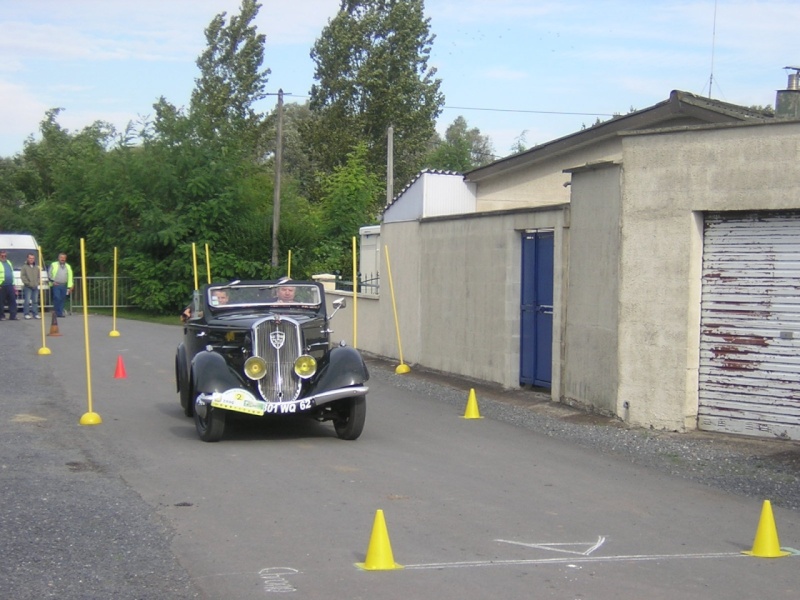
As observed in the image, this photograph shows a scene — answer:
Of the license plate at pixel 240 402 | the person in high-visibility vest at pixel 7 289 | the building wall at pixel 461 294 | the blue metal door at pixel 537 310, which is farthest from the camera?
the person in high-visibility vest at pixel 7 289

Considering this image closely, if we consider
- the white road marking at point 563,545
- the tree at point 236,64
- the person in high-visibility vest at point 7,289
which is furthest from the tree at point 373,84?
the white road marking at point 563,545

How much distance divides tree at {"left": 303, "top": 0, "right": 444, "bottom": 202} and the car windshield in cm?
3414

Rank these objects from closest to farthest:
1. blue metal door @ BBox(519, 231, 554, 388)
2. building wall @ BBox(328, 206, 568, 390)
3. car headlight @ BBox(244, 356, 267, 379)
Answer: car headlight @ BBox(244, 356, 267, 379)
blue metal door @ BBox(519, 231, 554, 388)
building wall @ BBox(328, 206, 568, 390)

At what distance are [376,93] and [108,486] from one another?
3972cm

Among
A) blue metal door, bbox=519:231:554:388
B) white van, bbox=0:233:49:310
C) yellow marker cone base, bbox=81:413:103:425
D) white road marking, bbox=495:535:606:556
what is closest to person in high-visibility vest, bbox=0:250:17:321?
white van, bbox=0:233:49:310

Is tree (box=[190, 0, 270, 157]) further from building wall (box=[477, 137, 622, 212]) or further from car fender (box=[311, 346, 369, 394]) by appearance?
car fender (box=[311, 346, 369, 394])

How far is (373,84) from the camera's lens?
46.3m

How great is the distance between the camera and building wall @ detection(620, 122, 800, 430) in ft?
38.1

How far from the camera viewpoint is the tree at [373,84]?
46.7 m

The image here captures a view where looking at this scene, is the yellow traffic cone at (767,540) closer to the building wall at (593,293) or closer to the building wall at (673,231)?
the building wall at (673,231)

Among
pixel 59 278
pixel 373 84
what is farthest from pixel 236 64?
pixel 59 278

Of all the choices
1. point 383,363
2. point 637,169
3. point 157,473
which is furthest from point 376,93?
point 157,473

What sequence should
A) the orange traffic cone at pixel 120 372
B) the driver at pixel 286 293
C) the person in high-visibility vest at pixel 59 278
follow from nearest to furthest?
the driver at pixel 286 293, the orange traffic cone at pixel 120 372, the person in high-visibility vest at pixel 59 278

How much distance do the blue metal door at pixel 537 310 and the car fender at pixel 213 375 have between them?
5.83 meters
